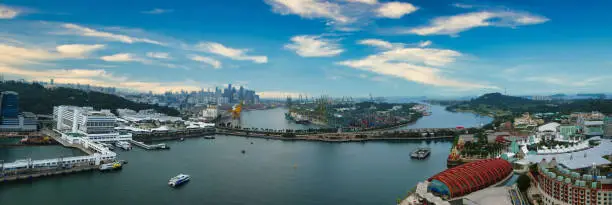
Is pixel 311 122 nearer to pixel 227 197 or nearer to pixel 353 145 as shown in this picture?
pixel 353 145

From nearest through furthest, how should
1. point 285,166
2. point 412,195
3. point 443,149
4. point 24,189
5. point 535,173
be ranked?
point 412,195
point 24,189
point 535,173
point 285,166
point 443,149

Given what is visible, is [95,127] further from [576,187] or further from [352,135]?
[576,187]

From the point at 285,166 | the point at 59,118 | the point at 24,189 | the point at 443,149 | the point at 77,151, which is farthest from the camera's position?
the point at 59,118

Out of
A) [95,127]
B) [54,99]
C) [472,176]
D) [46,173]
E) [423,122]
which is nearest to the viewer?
[472,176]

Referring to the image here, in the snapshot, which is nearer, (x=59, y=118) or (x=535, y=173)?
(x=535, y=173)

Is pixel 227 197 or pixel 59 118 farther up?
pixel 59 118

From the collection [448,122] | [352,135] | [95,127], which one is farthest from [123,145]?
[448,122]

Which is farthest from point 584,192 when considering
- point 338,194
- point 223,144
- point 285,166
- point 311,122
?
point 311,122
